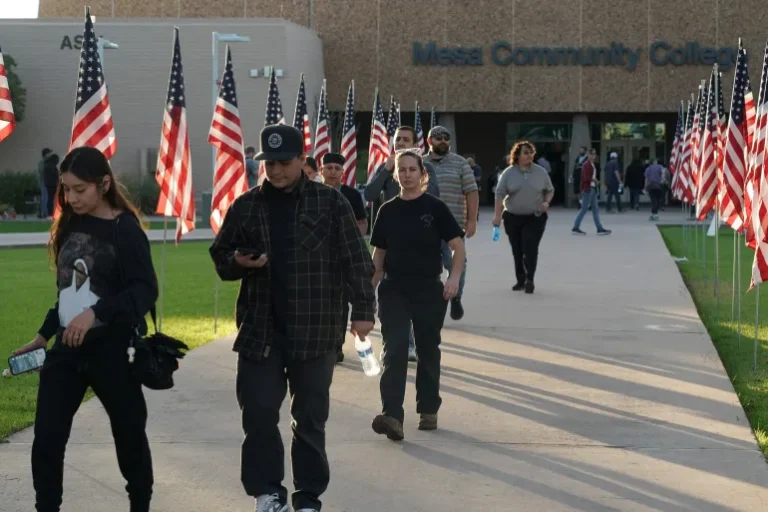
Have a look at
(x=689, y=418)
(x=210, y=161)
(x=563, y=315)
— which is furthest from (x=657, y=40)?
(x=689, y=418)

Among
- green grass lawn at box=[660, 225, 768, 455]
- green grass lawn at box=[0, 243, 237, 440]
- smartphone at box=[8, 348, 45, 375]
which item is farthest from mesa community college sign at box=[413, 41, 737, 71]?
smartphone at box=[8, 348, 45, 375]

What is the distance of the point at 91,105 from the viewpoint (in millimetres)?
11664

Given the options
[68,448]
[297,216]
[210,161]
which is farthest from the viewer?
[210,161]

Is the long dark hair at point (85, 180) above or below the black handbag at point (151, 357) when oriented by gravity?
above

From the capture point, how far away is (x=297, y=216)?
239 inches

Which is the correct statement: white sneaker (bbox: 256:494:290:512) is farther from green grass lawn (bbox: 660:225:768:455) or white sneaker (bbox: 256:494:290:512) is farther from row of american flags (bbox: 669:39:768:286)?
row of american flags (bbox: 669:39:768:286)

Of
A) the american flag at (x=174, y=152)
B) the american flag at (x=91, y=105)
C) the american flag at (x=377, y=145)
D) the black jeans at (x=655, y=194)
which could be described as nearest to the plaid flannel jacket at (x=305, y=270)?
the american flag at (x=91, y=105)

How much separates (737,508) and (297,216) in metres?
2.50

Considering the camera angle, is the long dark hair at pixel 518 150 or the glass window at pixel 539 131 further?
the glass window at pixel 539 131

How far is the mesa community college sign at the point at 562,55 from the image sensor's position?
50531 mm

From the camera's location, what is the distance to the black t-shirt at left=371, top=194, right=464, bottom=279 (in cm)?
815

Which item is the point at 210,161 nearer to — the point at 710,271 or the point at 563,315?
the point at 710,271

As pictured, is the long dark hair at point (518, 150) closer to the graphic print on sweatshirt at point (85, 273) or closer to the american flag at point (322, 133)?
the american flag at point (322, 133)

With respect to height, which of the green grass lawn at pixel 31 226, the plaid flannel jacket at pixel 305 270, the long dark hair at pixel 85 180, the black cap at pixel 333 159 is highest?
the black cap at pixel 333 159
